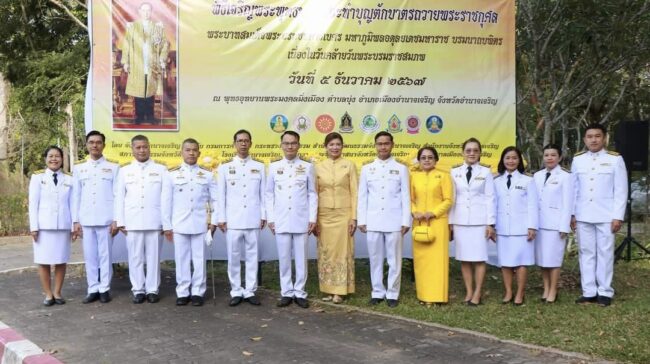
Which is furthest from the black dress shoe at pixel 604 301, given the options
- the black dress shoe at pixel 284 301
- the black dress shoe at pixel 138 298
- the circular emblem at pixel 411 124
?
the black dress shoe at pixel 138 298

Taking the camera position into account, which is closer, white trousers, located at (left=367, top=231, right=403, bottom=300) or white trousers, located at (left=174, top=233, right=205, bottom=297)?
white trousers, located at (left=367, top=231, right=403, bottom=300)

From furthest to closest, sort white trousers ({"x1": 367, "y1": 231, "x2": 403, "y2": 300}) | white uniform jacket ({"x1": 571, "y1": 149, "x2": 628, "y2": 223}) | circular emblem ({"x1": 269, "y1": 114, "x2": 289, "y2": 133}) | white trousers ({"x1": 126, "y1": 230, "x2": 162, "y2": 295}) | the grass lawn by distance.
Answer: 1. circular emblem ({"x1": 269, "y1": 114, "x2": 289, "y2": 133})
2. white trousers ({"x1": 126, "y1": 230, "x2": 162, "y2": 295})
3. white trousers ({"x1": 367, "y1": 231, "x2": 403, "y2": 300})
4. white uniform jacket ({"x1": 571, "y1": 149, "x2": 628, "y2": 223})
5. the grass lawn

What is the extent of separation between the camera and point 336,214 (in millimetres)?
6195

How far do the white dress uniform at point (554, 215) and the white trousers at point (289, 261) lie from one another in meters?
Result: 2.36

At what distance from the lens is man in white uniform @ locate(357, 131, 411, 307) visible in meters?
6.02

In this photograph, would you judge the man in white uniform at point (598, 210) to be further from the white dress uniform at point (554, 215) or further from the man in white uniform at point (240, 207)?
the man in white uniform at point (240, 207)

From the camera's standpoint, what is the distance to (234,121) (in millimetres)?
6918

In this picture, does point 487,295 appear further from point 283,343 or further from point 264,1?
point 264,1

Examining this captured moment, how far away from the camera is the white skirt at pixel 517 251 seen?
5.99m

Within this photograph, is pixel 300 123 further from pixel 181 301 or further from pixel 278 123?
pixel 181 301

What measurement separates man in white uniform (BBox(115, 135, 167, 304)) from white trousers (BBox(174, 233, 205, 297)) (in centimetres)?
29

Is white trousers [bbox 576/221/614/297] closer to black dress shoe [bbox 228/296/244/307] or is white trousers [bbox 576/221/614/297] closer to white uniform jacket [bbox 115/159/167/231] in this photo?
black dress shoe [bbox 228/296/244/307]

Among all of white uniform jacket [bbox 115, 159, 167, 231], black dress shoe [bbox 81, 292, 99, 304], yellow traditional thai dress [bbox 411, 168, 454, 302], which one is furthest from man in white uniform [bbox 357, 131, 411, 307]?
black dress shoe [bbox 81, 292, 99, 304]

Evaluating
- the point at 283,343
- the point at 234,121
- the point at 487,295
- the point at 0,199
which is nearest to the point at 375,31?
the point at 234,121
